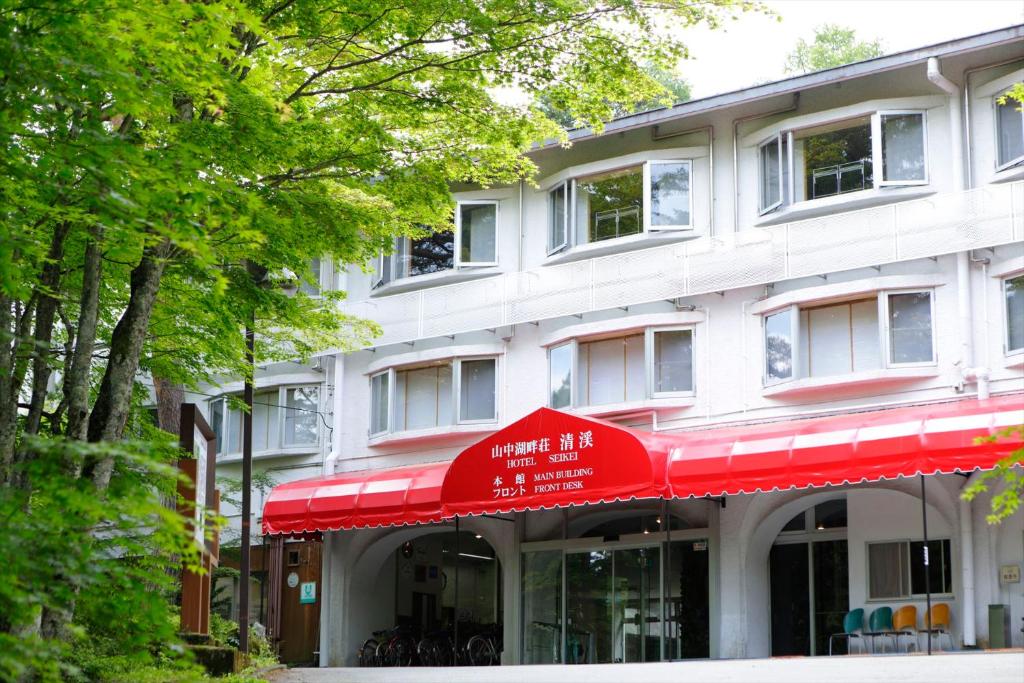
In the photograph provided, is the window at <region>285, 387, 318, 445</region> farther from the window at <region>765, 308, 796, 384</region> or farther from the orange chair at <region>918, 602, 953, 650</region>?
the orange chair at <region>918, 602, 953, 650</region>

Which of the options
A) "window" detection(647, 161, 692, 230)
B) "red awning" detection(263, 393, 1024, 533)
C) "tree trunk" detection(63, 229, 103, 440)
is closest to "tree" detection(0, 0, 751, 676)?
"tree trunk" detection(63, 229, 103, 440)

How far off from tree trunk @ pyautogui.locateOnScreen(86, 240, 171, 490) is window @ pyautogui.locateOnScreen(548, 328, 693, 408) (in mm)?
13725

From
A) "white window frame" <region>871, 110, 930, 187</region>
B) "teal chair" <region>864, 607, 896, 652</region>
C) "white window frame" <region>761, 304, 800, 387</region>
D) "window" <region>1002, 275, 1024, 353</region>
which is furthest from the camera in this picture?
"white window frame" <region>761, 304, 800, 387</region>

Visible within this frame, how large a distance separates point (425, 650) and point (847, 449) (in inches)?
420

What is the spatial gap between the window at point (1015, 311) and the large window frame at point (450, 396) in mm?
10330

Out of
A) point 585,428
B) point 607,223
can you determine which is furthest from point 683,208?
point 585,428

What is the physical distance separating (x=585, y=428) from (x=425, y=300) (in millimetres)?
7123

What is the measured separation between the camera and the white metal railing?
23109mm

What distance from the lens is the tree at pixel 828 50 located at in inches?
1857

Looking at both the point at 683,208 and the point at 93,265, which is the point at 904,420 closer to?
the point at 683,208

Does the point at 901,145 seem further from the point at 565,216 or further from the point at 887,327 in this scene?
the point at 565,216

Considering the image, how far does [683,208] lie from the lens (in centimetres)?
2694

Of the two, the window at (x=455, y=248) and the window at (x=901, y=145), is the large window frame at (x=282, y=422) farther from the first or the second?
the window at (x=901, y=145)

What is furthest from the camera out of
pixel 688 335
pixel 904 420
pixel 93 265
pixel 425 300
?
pixel 425 300
